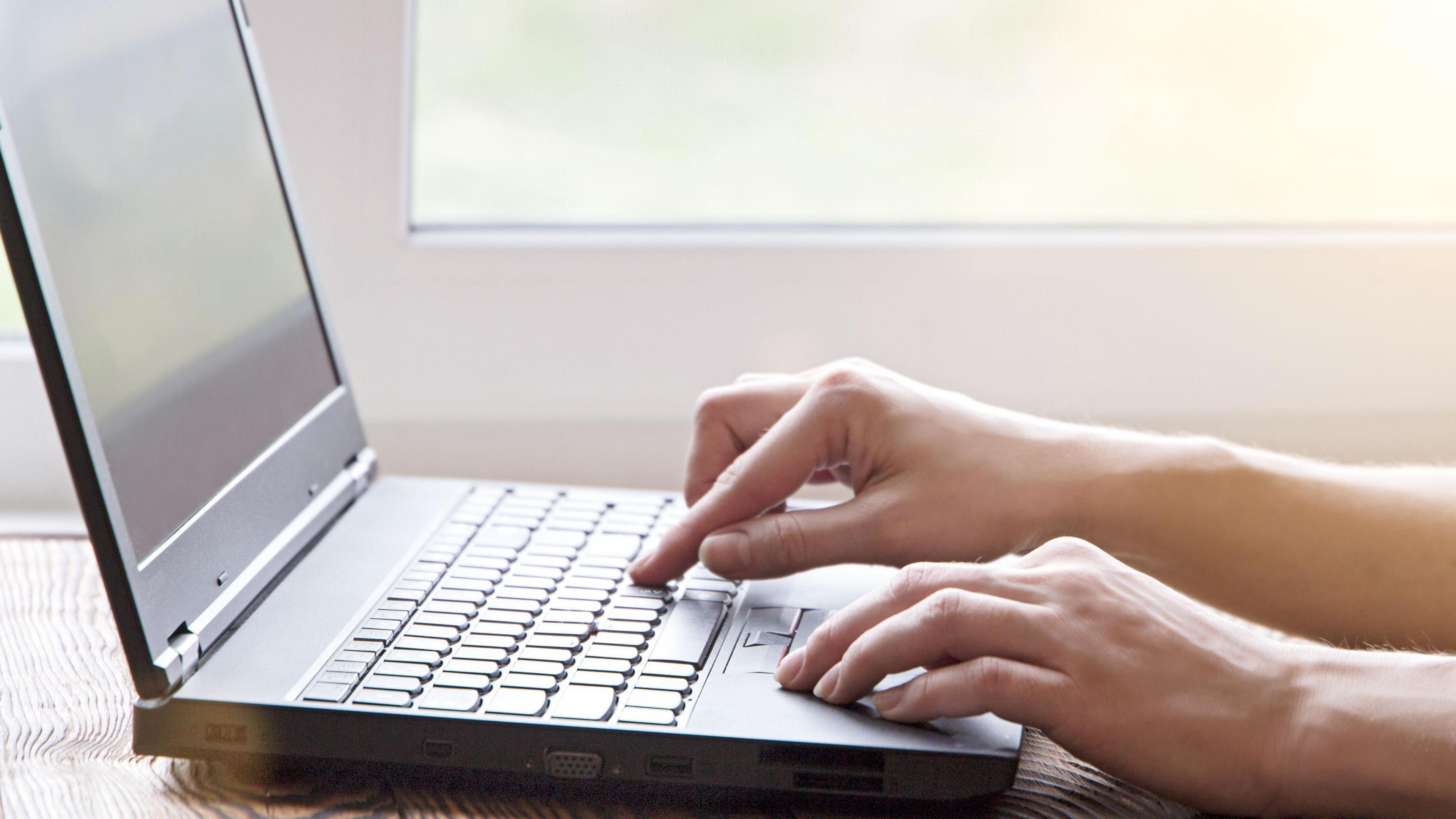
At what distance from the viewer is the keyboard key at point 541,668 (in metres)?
0.51

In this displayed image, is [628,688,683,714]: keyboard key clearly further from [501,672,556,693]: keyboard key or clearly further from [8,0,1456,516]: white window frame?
[8,0,1456,516]: white window frame

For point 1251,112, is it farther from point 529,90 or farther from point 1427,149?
point 529,90

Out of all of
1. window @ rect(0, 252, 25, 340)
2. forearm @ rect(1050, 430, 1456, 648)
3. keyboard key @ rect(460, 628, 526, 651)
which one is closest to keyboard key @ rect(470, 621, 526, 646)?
keyboard key @ rect(460, 628, 526, 651)

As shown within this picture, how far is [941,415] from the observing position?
67 centimetres

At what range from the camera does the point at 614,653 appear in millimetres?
539

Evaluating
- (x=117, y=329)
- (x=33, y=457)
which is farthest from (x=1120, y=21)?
(x=33, y=457)

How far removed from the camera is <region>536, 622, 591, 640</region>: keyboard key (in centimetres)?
56

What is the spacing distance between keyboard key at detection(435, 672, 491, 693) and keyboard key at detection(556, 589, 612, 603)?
0.10m

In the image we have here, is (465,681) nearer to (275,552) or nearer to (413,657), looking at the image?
(413,657)

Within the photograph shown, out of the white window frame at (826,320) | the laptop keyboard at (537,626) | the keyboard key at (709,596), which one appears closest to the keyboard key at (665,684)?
the laptop keyboard at (537,626)

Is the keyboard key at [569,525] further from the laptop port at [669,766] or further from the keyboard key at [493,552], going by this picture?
the laptop port at [669,766]

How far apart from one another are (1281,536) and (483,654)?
441 millimetres

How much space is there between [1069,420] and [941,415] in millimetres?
431

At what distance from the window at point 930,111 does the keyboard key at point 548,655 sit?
58 centimetres
